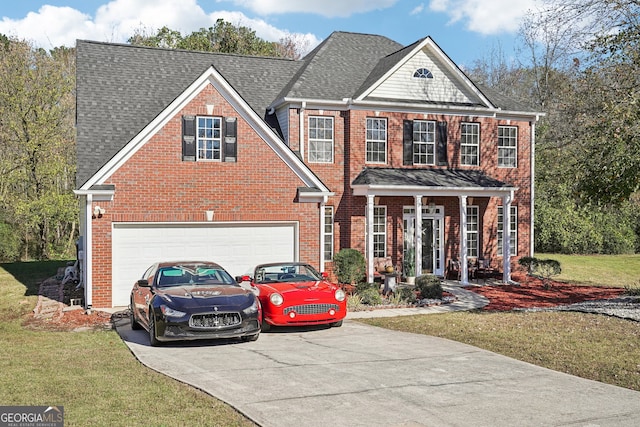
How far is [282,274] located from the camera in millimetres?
14023

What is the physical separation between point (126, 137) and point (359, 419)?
1391 centimetres

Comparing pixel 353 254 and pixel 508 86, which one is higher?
pixel 508 86

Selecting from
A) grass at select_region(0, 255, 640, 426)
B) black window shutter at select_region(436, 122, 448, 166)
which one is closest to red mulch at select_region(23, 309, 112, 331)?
grass at select_region(0, 255, 640, 426)

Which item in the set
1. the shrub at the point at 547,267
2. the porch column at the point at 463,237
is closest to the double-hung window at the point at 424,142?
the porch column at the point at 463,237

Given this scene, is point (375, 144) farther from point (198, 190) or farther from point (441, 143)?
point (198, 190)

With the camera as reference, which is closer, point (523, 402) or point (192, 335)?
point (523, 402)

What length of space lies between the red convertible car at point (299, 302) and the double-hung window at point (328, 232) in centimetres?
759

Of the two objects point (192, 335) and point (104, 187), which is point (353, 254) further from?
point (192, 335)

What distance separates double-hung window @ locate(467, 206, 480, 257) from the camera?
23.5m

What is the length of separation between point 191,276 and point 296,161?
A: 6.89 meters

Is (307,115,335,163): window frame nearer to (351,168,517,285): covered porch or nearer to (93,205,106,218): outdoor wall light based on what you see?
(351,168,517,285): covered porch

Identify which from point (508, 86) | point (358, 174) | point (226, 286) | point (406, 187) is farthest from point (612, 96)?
point (508, 86)

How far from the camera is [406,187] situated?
20516 mm

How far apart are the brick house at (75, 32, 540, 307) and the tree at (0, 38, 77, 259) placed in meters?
10.9
